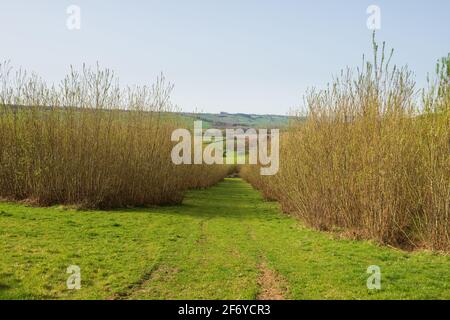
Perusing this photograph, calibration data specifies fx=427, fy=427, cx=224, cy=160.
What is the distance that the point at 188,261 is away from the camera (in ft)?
26.5

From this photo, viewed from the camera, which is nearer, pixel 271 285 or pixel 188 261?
pixel 271 285

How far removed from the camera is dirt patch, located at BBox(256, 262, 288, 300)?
608cm

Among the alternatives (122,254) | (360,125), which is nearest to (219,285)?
(122,254)

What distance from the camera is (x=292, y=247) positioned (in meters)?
9.79

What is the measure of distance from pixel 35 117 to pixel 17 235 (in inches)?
307

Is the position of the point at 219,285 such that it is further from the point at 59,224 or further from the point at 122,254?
the point at 59,224

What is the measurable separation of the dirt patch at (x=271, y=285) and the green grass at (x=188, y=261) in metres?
0.10

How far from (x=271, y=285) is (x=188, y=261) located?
2.01 meters

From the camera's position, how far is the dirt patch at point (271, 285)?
6.08 meters

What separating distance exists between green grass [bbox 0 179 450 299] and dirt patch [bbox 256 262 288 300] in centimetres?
10

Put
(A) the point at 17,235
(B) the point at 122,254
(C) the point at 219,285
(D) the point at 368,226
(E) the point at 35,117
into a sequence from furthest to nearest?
(E) the point at 35,117 → (D) the point at 368,226 → (A) the point at 17,235 → (B) the point at 122,254 → (C) the point at 219,285

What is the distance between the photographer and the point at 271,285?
665cm

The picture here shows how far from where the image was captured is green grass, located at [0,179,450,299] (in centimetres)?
609

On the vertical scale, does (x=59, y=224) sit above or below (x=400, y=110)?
below
